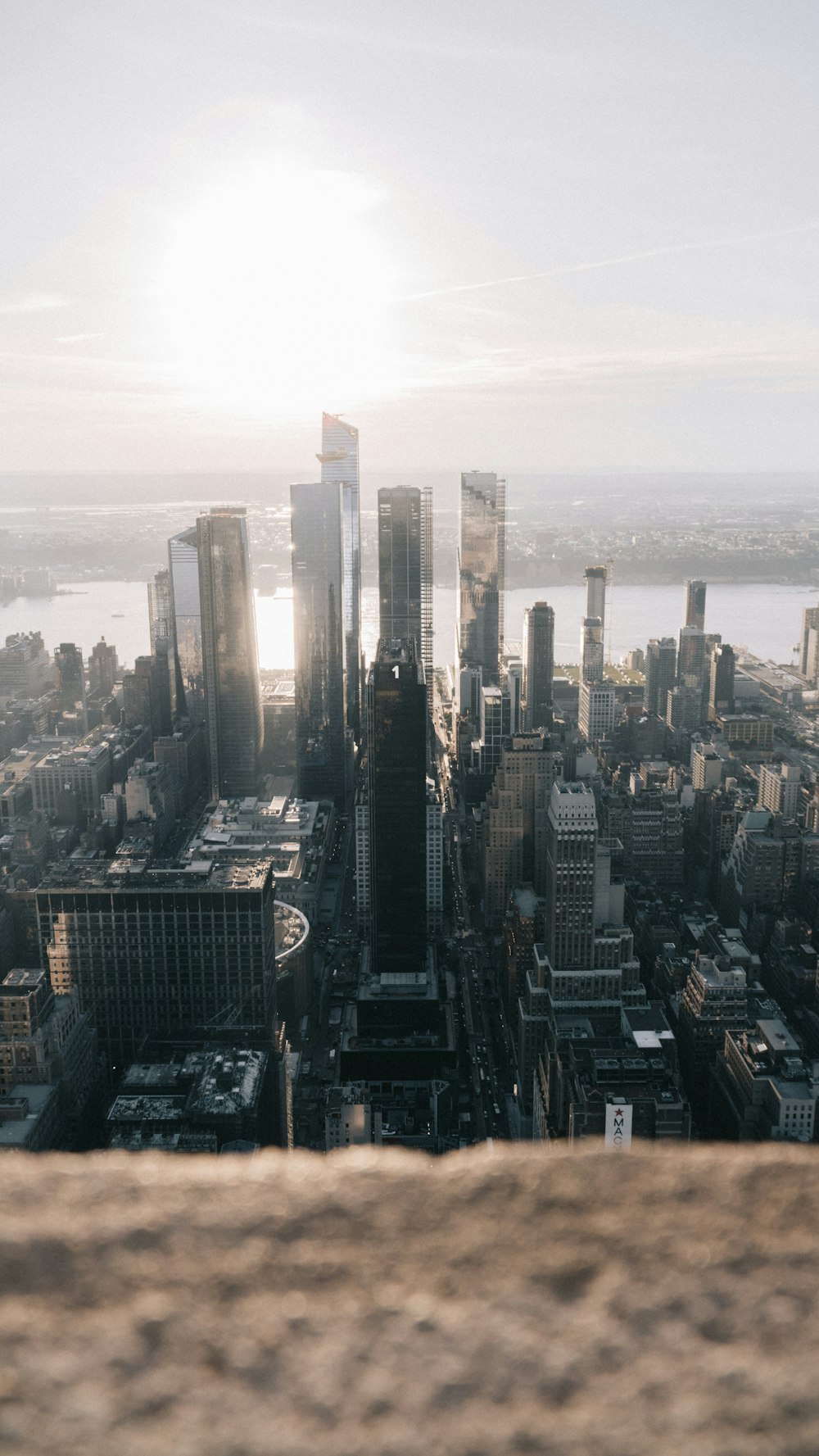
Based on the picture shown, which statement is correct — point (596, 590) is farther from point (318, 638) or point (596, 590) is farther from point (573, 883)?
point (573, 883)

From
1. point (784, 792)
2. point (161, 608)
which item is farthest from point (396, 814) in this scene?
point (161, 608)

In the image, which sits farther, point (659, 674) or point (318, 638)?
point (659, 674)

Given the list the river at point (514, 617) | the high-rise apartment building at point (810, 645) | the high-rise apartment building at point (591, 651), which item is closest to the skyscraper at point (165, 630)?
the river at point (514, 617)

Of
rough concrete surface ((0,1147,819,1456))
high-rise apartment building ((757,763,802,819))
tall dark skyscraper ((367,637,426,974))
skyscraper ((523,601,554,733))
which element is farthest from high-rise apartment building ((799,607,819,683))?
rough concrete surface ((0,1147,819,1456))

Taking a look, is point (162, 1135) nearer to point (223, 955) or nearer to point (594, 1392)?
point (223, 955)

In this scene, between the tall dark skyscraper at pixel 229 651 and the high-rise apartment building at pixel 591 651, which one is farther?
the high-rise apartment building at pixel 591 651

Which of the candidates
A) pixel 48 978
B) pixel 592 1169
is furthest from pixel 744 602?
pixel 592 1169

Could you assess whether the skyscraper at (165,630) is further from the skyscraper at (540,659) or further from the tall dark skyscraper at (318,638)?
the skyscraper at (540,659)
